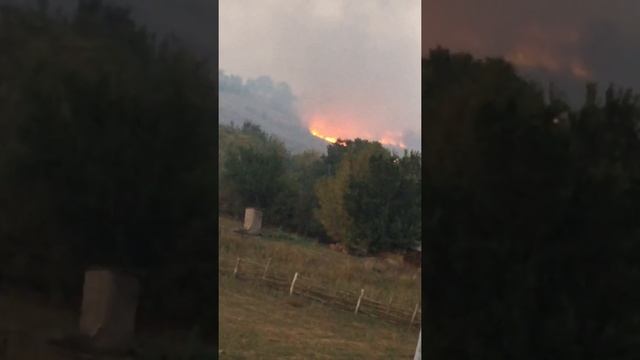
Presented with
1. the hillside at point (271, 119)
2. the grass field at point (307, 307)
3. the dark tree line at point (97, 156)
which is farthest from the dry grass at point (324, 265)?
the dark tree line at point (97, 156)

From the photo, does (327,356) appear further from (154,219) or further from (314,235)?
(154,219)

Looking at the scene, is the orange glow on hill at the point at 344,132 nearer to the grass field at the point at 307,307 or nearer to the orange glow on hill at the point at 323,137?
the orange glow on hill at the point at 323,137

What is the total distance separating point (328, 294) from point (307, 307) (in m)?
0.18

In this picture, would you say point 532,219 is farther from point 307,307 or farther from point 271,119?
point 271,119

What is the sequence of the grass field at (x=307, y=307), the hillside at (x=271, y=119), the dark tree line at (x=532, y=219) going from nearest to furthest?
1. the dark tree line at (x=532, y=219)
2. the grass field at (x=307, y=307)
3. the hillside at (x=271, y=119)

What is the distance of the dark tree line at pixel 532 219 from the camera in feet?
11.1

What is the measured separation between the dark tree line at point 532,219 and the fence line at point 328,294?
87 centimetres

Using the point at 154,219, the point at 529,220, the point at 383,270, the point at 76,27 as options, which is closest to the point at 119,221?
the point at 154,219

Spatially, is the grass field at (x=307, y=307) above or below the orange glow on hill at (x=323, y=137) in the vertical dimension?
below

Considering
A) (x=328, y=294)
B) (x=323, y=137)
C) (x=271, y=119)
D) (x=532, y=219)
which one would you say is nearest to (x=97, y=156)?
(x=271, y=119)

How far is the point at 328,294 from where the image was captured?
4.44m

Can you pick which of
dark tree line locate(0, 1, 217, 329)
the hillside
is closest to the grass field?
the hillside

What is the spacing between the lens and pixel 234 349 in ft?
13.9

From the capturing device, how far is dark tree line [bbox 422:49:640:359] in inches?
133
